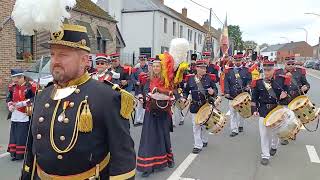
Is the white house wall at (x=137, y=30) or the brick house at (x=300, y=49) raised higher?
the brick house at (x=300, y=49)

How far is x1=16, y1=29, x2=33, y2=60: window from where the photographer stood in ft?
54.3

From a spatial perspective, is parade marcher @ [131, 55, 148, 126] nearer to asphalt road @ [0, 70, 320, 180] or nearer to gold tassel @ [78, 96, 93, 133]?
asphalt road @ [0, 70, 320, 180]

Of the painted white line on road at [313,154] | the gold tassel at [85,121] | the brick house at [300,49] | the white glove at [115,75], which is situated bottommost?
the painted white line on road at [313,154]

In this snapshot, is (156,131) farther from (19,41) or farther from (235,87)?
(19,41)

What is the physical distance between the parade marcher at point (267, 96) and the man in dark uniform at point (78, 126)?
5.18 meters

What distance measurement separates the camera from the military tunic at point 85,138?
101 inches

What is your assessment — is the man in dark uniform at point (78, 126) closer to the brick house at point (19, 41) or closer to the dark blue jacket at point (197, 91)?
the dark blue jacket at point (197, 91)

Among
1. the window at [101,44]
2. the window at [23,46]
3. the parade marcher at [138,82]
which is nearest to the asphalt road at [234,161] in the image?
the parade marcher at [138,82]

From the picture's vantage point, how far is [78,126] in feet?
8.35

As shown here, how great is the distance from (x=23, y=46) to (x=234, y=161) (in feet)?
40.6

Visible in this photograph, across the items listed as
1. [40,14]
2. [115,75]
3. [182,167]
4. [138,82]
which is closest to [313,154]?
[182,167]

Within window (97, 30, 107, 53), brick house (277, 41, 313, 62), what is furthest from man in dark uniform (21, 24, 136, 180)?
brick house (277, 41, 313, 62)

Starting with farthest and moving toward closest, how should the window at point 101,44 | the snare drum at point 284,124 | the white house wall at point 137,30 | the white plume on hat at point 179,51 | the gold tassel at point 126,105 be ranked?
the white house wall at point 137,30
the window at point 101,44
the white plume on hat at point 179,51
the snare drum at point 284,124
the gold tassel at point 126,105

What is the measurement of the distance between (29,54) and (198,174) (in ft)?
40.4
